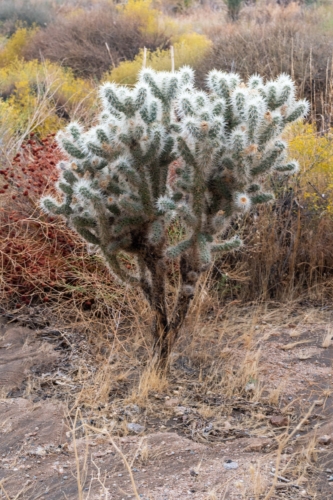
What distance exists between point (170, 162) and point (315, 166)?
217 centimetres

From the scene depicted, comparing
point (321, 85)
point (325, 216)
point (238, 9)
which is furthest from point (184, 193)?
point (238, 9)

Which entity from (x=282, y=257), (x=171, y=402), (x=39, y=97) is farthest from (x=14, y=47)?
(x=171, y=402)

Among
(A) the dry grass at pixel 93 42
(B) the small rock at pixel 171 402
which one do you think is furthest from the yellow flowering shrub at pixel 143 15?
(B) the small rock at pixel 171 402

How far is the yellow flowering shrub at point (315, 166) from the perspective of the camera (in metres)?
4.77

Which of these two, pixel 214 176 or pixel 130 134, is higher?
pixel 130 134

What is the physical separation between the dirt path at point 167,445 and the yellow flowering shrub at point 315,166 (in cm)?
149

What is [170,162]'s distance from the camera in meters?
3.13

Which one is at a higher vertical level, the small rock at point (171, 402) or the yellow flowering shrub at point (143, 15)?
the yellow flowering shrub at point (143, 15)

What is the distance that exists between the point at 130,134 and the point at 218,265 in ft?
6.65

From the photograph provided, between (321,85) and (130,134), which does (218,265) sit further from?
(321,85)

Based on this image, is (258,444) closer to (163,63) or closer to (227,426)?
(227,426)

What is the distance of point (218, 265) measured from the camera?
4781 mm

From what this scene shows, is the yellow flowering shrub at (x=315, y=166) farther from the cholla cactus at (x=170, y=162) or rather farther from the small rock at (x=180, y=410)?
the small rock at (x=180, y=410)

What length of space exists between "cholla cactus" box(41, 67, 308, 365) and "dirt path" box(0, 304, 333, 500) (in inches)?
30.0
